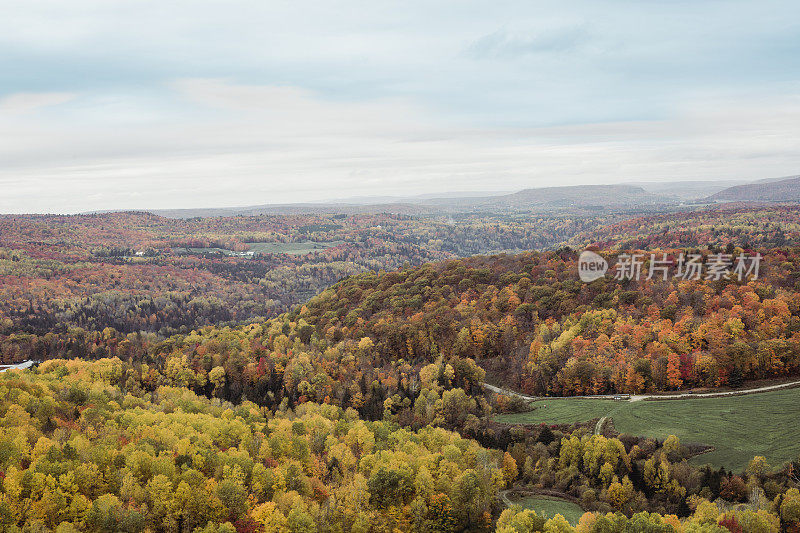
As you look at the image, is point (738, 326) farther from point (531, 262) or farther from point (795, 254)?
point (531, 262)

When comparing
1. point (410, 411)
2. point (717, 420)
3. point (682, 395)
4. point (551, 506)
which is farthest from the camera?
point (410, 411)

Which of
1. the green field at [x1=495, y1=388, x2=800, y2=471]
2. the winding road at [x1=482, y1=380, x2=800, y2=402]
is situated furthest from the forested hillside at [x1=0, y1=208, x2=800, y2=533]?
the green field at [x1=495, y1=388, x2=800, y2=471]

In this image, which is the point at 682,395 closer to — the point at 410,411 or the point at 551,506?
the point at 551,506

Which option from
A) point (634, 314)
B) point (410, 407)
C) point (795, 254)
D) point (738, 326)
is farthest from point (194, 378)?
point (795, 254)

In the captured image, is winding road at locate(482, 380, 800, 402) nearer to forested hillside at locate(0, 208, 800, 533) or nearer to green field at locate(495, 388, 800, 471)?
green field at locate(495, 388, 800, 471)

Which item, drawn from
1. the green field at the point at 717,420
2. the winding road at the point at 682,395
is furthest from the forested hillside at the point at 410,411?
the green field at the point at 717,420

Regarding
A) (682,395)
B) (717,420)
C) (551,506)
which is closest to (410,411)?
(551,506)
